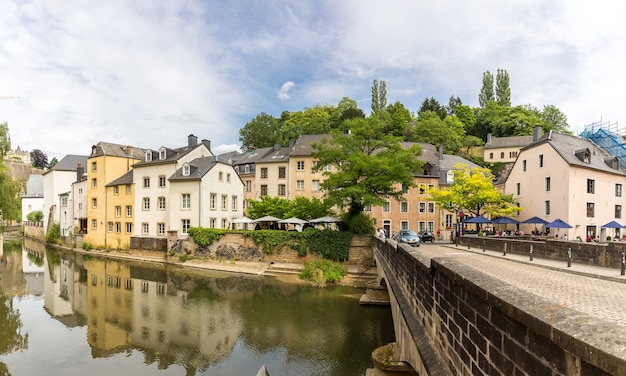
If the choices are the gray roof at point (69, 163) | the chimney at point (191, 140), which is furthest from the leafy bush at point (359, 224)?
the gray roof at point (69, 163)

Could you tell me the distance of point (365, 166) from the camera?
26.2 metres

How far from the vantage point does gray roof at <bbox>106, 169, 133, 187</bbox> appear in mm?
41906

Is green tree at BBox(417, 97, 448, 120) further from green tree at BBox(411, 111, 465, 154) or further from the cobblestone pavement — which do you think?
the cobblestone pavement

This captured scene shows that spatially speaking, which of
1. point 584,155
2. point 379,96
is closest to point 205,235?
point 584,155

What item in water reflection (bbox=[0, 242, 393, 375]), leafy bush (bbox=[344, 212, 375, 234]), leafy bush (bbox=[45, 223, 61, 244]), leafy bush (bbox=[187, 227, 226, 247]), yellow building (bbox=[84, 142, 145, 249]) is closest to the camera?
water reflection (bbox=[0, 242, 393, 375])

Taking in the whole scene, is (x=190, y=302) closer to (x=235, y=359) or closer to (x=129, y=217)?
(x=235, y=359)

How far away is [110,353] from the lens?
578 inches

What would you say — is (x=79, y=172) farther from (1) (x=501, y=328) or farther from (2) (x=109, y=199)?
(1) (x=501, y=328)

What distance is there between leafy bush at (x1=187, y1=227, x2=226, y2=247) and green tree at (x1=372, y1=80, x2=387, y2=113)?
72.9 meters

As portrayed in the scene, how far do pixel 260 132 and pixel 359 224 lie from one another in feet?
149

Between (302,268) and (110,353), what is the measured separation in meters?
16.0

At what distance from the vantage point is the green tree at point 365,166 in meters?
26.5

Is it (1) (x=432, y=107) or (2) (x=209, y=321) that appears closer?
(2) (x=209, y=321)

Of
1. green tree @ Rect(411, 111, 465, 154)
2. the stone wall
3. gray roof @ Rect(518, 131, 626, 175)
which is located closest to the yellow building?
the stone wall
